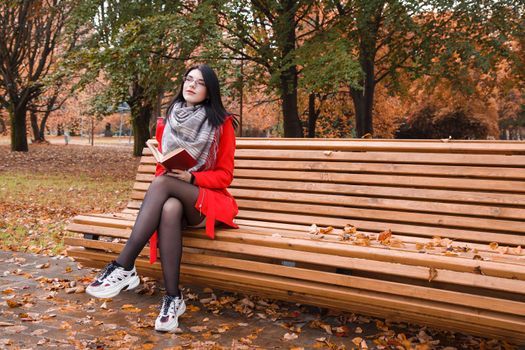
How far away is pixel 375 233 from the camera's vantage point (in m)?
3.88

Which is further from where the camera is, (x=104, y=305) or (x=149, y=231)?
(x=104, y=305)

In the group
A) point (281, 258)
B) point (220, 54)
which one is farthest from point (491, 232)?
point (220, 54)

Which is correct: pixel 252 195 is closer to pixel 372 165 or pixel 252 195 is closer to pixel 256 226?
pixel 256 226

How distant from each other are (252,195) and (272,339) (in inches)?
48.1

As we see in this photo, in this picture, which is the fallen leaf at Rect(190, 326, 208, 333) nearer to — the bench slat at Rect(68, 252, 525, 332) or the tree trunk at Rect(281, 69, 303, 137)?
the bench slat at Rect(68, 252, 525, 332)

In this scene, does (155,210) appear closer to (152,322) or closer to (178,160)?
(178,160)

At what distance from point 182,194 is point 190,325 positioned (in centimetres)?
81

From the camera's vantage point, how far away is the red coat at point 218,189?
3.67 m

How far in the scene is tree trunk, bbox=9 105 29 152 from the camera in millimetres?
21219

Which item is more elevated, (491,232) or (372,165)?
(372,165)

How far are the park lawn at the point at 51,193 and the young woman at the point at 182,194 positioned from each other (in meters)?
2.63

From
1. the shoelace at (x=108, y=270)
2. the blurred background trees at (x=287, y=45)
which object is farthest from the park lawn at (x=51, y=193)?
the shoelace at (x=108, y=270)

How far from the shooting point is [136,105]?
15.8 meters

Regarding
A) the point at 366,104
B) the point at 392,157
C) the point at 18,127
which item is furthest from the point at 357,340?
the point at 18,127
